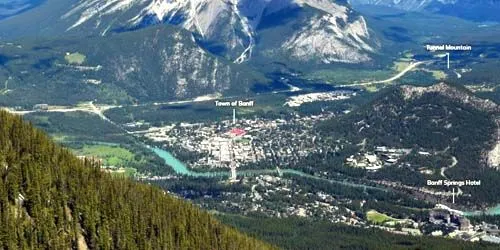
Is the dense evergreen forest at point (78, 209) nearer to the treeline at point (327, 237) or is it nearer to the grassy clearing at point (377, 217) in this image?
the treeline at point (327, 237)

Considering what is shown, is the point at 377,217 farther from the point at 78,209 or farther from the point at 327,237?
the point at 78,209

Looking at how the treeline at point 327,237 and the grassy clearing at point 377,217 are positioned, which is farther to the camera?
the grassy clearing at point 377,217

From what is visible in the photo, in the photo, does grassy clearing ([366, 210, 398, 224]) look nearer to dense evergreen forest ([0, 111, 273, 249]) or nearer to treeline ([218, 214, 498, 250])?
treeline ([218, 214, 498, 250])

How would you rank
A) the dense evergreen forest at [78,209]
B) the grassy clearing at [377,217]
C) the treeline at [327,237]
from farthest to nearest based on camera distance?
1. the grassy clearing at [377,217]
2. the treeline at [327,237]
3. the dense evergreen forest at [78,209]

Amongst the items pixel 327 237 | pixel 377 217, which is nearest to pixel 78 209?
pixel 327 237

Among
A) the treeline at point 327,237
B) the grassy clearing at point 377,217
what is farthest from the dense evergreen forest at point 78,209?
the grassy clearing at point 377,217

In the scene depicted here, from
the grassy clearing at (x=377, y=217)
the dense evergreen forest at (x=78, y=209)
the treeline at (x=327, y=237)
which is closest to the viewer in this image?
the dense evergreen forest at (x=78, y=209)

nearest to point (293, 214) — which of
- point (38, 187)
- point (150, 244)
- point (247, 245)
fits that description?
point (247, 245)

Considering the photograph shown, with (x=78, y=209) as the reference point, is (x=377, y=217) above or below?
below
